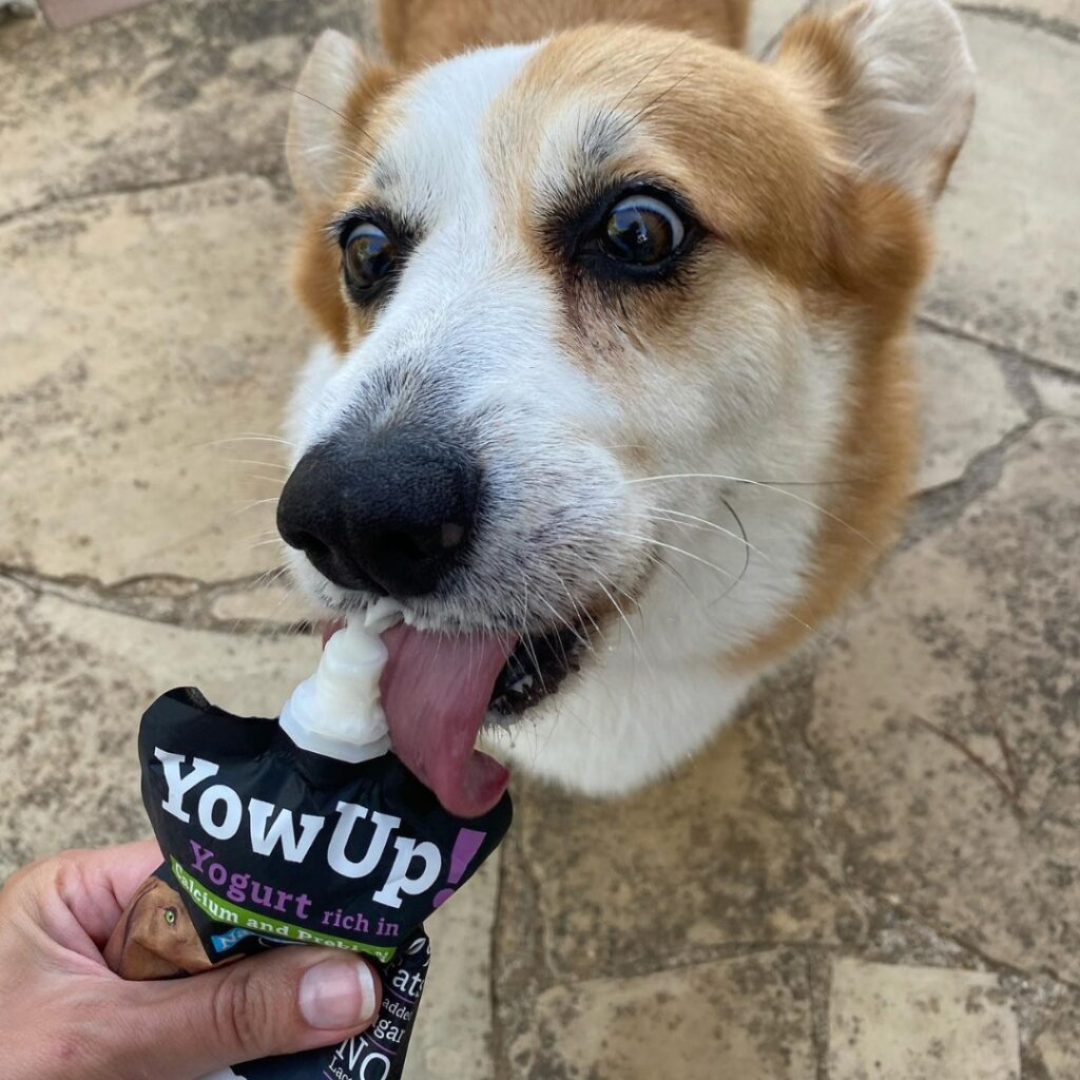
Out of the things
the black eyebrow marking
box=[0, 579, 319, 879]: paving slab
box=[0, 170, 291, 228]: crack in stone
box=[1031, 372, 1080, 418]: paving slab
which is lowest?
box=[0, 579, 319, 879]: paving slab

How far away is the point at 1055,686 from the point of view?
89.1 inches

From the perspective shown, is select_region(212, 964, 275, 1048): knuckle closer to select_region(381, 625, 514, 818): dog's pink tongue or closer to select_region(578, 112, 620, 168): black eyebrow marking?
select_region(381, 625, 514, 818): dog's pink tongue

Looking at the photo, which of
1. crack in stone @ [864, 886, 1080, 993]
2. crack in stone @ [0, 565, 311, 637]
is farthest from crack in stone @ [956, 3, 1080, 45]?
crack in stone @ [0, 565, 311, 637]

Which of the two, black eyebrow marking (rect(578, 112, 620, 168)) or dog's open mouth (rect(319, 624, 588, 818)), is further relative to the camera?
black eyebrow marking (rect(578, 112, 620, 168))

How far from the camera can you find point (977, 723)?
2229mm

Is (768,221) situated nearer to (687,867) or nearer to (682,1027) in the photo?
(687,867)

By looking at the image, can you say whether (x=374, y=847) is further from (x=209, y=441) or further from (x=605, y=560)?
(x=209, y=441)

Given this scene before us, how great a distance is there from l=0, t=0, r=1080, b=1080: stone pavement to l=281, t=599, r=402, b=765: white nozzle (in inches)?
41.3

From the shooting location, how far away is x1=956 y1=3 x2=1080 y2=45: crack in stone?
3.24m

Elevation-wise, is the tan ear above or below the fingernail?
above

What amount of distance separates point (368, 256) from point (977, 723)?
5.58 ft

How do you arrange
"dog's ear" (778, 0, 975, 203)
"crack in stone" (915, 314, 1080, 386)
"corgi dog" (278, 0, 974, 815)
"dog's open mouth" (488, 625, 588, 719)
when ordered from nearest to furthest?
"corgi dog" (278, 0, 974, 815) < "dog's open mouth" (488, 625, 588, 719) < "dog's ear" (778, 0, 975, 203) < "crack in stone" (915, 314, 1080, 386)

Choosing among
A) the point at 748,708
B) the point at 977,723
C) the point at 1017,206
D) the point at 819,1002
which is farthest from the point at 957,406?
the point at 819,1002

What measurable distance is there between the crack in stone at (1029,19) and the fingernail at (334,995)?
11.5ft
